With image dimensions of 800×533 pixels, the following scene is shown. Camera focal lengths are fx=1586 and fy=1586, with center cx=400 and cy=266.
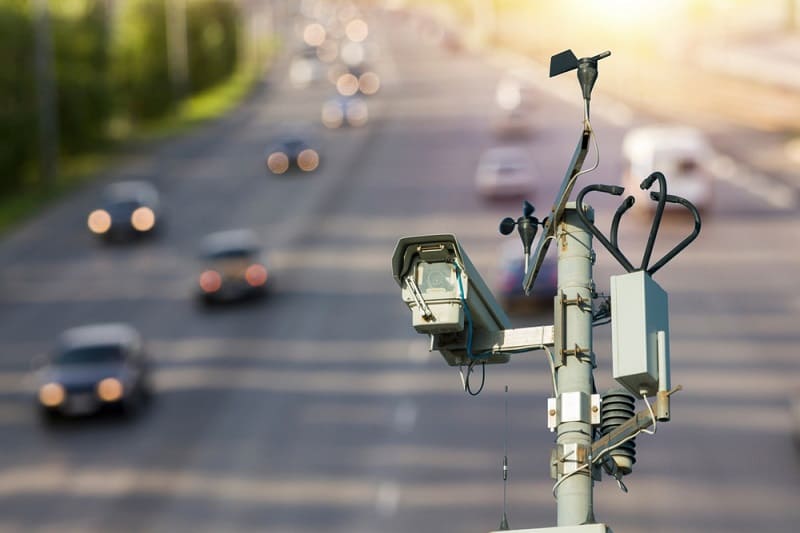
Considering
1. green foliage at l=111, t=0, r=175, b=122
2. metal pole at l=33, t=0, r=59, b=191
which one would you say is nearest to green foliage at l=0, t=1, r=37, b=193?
metal pole at l=33, t=0, r=59, b=191

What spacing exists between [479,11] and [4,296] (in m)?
120

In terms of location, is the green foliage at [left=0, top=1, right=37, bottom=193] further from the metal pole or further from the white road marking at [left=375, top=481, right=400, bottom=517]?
the white road marking at [left=375, top=481, right=400, bottom=517]

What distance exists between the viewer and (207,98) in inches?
4611

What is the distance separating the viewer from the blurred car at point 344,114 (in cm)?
9450

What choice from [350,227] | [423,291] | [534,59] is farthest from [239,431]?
[534,59]

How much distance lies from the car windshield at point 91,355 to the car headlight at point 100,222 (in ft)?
81.2

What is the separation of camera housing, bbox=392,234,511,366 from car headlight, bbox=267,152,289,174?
71.9m

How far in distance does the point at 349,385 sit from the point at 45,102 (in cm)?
3711

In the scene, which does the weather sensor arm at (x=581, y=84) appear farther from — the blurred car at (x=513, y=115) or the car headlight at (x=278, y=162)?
the blurred car at (x=513, y=115)

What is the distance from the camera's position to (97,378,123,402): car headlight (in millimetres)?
39188

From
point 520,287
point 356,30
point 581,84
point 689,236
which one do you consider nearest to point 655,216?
point 689,236

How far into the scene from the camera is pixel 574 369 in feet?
25.6

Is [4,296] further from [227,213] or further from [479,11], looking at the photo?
[479,11]

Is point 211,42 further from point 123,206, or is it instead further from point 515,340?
point 515,340
